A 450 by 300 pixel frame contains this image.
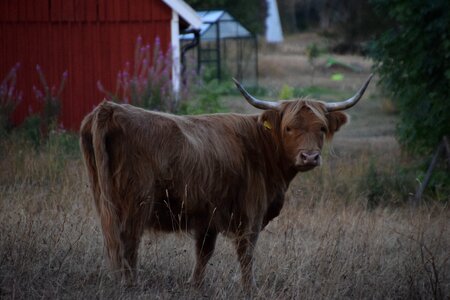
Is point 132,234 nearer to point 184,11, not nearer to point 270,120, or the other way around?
point 270,120

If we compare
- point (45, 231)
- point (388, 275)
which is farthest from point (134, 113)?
point (388, 275)

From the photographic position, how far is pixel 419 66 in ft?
44.2

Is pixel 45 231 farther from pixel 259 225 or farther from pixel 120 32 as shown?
pixel 120 32

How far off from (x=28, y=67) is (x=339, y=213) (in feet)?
31.7

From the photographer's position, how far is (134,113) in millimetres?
6336

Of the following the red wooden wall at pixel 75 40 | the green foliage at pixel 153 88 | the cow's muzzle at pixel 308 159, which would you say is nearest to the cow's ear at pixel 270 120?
the cow's muzzle at pixel 308 159

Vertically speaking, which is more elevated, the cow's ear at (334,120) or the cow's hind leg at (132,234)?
the cow's ear at (334,120)

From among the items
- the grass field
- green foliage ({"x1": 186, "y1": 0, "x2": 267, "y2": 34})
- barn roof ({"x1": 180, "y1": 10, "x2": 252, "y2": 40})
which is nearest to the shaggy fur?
the grass field

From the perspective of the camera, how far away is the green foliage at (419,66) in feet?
43.1

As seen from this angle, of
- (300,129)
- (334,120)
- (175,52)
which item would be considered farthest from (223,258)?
(175,52)

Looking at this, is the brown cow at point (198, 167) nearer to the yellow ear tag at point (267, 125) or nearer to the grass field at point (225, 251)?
the yellow ear tag at point (267, 125)

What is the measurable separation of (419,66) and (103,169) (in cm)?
858

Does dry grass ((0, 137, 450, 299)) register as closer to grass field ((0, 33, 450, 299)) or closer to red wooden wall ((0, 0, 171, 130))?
grass field ((0, 33, 450, 299))

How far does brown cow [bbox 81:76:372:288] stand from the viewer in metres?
6.20
